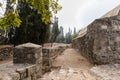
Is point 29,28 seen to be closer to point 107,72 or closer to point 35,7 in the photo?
point 107,72

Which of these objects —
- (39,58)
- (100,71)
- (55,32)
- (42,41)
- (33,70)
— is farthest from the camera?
(55,32)

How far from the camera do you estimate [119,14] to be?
10195mm

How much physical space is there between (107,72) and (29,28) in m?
10.3

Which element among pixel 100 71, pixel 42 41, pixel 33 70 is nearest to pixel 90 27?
pixel 100 71

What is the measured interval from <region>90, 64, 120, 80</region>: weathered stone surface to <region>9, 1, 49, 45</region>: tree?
29.7 feet

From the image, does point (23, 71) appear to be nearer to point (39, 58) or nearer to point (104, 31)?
point (39, 58)

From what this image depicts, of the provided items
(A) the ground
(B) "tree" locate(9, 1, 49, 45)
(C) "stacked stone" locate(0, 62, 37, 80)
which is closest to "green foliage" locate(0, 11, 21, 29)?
(C) "stacked stone" locate(0, 62, 37, 80)

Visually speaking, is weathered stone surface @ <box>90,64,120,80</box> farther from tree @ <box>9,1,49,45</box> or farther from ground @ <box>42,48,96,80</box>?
tree @ <box>9,1,49,45</box>

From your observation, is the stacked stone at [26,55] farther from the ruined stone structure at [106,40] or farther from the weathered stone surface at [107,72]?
the ruined stone structure at [106,40]

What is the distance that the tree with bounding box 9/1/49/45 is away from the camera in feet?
57.1

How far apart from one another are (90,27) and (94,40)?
31.1 inches

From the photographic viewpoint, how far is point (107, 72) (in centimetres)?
846

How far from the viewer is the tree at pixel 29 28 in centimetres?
1741

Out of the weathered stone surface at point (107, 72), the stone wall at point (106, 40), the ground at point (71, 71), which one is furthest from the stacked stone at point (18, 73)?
the stone wall at point (106, 40)
